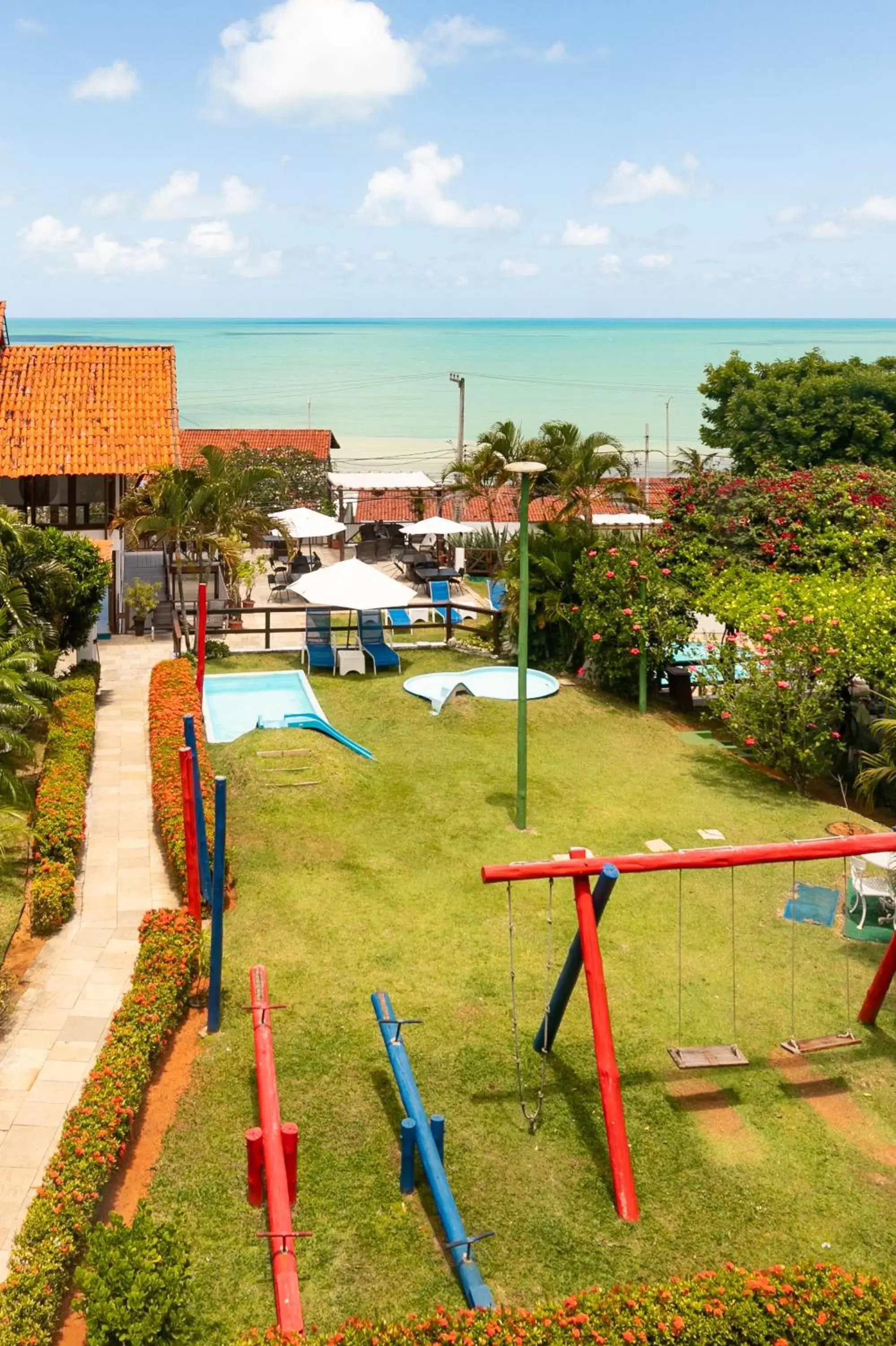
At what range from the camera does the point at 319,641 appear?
23250 mm

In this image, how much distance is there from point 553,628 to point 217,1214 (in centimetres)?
1624

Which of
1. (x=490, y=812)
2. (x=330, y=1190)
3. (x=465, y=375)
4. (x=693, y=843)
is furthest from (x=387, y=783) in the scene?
(x=465, y=375)

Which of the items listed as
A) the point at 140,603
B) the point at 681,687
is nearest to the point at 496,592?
the point at 681,687

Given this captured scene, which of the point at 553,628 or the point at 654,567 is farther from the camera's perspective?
the point at 553,628

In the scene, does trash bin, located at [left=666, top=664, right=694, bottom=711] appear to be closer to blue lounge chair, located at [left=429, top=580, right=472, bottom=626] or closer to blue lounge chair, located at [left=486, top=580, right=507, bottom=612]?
blue lounge chair, located at [left=486, top=580, right=507, bottom=612]

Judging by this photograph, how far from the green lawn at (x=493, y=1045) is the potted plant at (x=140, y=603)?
27.2ft

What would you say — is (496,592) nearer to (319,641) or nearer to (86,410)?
(319,641)

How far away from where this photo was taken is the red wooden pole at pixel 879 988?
1031 centimetres

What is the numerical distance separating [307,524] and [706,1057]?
993 inches

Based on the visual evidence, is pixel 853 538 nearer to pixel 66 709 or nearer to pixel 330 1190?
pixel 66 709

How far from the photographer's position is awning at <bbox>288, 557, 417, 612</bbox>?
2183 centimetres

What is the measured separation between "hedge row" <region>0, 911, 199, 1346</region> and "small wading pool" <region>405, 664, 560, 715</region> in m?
10.0

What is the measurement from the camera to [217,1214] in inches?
315

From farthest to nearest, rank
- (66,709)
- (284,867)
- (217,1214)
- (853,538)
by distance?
(853,538) < (66,709) < (284,867) < (217,1214)
